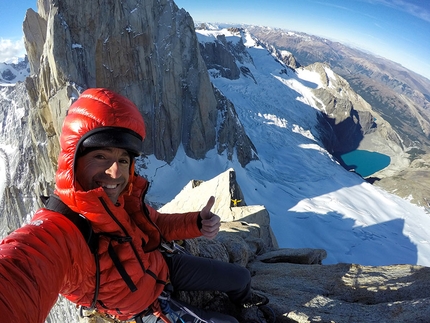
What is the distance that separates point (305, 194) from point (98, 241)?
64.7 metres

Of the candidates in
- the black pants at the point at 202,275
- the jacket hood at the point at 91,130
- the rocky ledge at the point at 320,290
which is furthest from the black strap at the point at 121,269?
the rocky ledge at the point at 320,290

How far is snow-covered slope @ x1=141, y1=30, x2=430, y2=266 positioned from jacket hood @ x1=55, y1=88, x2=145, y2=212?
40646 millimetres

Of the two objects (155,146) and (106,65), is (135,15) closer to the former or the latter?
(106,65)

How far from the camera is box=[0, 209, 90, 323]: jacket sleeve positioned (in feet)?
5.60

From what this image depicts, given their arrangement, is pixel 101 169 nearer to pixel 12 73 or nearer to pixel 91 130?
pixel 91 130

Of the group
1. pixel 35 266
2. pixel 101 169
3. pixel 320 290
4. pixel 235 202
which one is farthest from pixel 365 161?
pixel 35 266

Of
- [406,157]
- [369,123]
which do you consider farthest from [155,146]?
[369,123]

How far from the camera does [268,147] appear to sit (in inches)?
3408

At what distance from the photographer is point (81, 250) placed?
2295mm

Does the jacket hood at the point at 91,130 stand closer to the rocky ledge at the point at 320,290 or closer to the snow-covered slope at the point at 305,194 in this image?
the rocky ledge at the point at 320,290

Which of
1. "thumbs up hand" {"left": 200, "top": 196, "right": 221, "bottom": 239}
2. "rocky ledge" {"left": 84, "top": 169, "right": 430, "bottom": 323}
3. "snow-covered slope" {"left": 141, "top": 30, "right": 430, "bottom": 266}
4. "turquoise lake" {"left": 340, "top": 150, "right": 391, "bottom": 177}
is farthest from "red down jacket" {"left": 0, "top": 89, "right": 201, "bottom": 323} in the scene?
"turquoise lake" {"left": 340, "top": 150, "right": 391, "bottom": 177}

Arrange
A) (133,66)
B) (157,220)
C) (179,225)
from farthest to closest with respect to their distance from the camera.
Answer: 1. (133,66)
2. (157,220)
3. (179,225)

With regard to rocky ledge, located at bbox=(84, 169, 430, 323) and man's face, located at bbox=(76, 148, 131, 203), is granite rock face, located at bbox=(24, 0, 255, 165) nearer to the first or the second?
rocky ledge, located at bbox=(84, 169, 430, 323)

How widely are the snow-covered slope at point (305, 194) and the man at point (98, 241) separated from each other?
3990 centimetres
